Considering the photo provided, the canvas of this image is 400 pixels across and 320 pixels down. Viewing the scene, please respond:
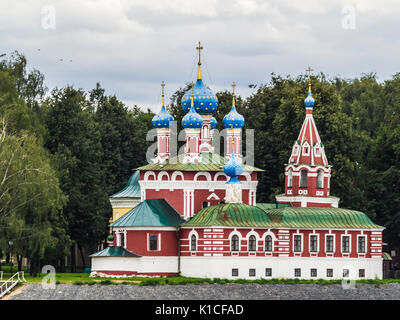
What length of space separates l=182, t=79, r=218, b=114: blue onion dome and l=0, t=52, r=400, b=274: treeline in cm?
699

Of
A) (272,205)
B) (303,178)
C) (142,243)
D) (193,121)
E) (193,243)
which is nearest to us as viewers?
(193,243)

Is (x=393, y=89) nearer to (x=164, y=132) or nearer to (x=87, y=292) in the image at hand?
(x=164, y=132)

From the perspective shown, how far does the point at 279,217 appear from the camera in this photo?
71.9 meters

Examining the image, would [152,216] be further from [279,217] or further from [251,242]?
[279,217]

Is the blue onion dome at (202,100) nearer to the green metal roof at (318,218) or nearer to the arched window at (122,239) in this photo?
the green metal roof at (318,218)

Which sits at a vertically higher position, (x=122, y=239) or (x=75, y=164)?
(x=75, y=164)

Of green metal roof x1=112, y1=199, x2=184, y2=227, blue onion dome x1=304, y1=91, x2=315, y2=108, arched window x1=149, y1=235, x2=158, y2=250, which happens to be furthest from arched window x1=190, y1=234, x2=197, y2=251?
blue onion dome x1=304, y1=91, x2=315, y2=108

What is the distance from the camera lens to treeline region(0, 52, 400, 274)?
6725 centimetres

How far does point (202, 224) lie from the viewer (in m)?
70.1

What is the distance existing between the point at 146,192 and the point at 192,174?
2726 millimetres

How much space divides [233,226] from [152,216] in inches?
173

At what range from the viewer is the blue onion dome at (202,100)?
76875mm

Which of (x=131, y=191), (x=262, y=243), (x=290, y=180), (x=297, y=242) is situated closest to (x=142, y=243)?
(x=262, y=243)

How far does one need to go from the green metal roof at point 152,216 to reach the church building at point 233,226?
0.05m
